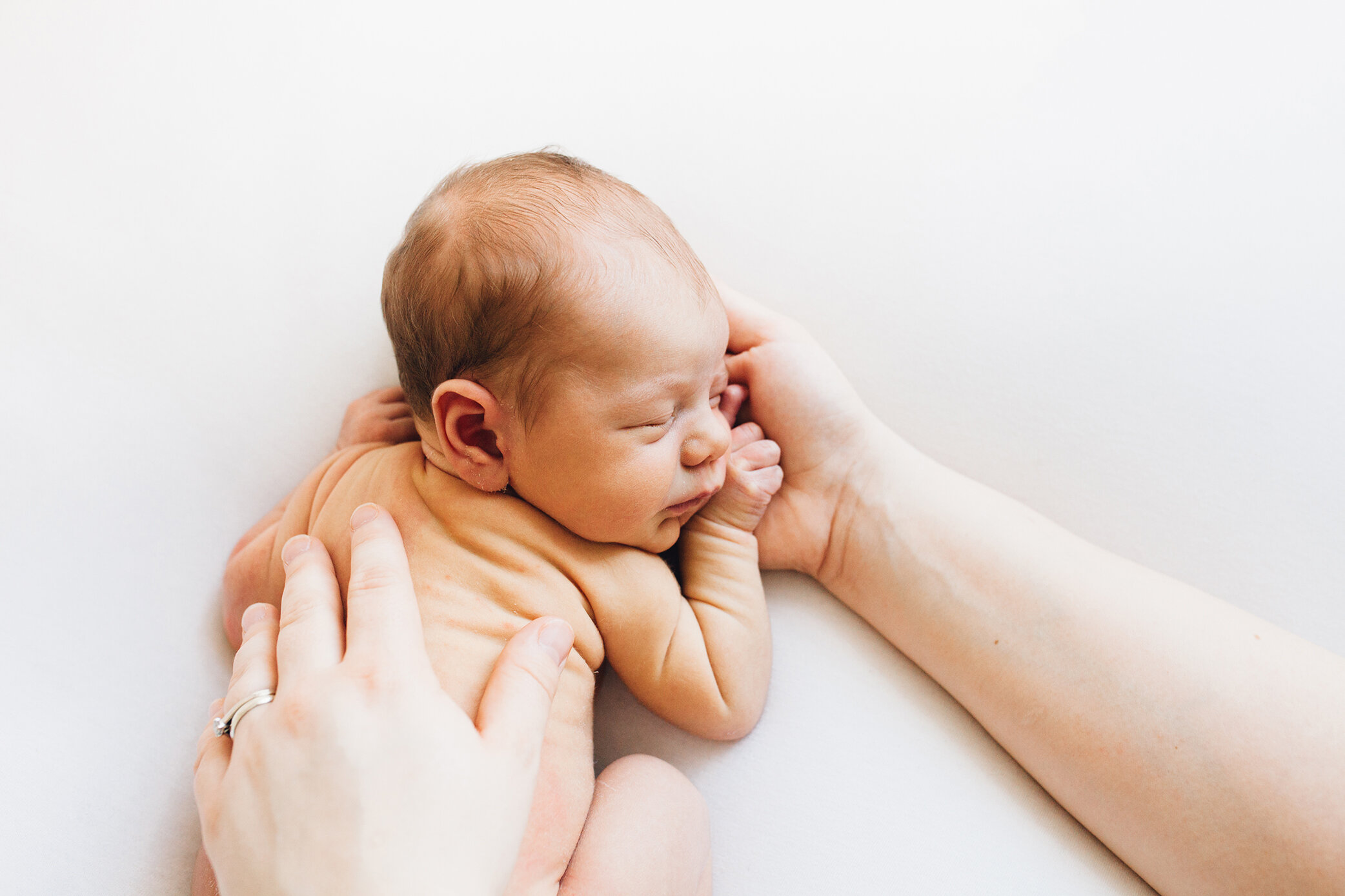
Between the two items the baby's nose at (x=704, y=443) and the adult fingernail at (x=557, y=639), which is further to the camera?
the baby's nose at (x=704, y=443)

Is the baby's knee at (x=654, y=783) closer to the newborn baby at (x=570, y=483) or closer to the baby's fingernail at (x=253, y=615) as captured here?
the newborn baby at (x=570, y=483)

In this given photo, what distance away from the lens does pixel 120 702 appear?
41.3 inches

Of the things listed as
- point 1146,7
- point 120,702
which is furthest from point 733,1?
point 120,702

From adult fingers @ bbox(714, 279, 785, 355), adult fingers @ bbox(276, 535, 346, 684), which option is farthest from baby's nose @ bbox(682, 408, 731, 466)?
adult fingers @ bbox(276, 535, 346, 684)

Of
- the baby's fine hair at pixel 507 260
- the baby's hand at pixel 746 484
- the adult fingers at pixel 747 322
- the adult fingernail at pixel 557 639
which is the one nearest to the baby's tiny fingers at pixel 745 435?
the baby's hand at pixel 746 484

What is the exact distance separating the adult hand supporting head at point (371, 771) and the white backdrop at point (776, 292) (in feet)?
1.14

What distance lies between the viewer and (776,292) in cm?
132

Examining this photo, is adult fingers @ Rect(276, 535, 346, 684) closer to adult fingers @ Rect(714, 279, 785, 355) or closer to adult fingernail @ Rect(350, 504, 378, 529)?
adult fingernail @ Rect(350, 504, 378, 529)

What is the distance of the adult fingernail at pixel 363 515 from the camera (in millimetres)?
978

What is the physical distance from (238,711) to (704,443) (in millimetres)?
629

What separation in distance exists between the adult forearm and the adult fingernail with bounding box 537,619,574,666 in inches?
17.5

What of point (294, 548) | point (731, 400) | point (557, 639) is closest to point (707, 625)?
point (557, 639)

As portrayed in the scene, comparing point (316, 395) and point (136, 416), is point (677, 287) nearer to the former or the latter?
point (316, 395)

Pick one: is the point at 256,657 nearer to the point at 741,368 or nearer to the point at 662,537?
the point at 662,537
